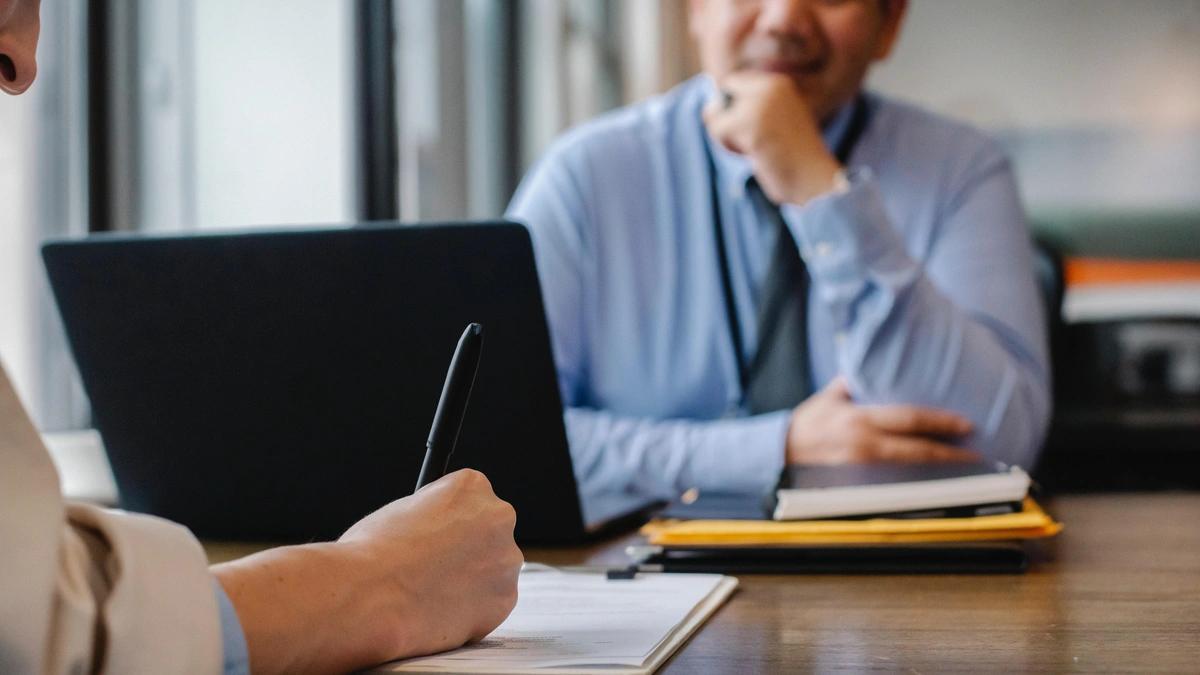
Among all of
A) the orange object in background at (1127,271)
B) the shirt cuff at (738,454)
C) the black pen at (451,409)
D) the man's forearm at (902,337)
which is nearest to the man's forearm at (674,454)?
the shirt cuff at (738,454)

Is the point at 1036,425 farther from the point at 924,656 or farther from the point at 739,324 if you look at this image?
the point at 924,656

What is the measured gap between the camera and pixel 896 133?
6.02 ft

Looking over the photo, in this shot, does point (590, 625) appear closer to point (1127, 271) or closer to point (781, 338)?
point (781, 338)

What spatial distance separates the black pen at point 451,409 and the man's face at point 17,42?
11.1 inches

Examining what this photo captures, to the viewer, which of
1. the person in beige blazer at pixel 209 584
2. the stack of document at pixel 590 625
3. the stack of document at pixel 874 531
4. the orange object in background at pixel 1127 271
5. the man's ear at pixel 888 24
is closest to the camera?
the person in beige blazer at pixel 209 584

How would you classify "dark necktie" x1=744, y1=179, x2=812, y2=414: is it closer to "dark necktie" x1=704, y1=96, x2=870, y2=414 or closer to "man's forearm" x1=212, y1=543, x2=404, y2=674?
"dark necktie" x1=704, y1=96, x2=870, y2=414

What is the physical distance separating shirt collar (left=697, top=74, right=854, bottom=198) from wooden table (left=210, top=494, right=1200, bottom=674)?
34.7 inches

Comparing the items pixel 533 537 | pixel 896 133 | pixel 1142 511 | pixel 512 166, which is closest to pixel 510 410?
pixel 533 537

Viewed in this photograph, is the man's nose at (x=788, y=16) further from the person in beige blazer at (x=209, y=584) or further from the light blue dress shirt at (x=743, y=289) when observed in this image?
the person in beige blazer at (x=209, y=584)

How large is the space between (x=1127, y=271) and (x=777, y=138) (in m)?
1.57

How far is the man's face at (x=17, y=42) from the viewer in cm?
47

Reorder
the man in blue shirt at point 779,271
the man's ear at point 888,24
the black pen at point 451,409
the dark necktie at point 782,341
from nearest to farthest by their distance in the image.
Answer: the black pen at point 451,409 < the man in blue shirt at point 779,271 < the dark necktie at point 782,341 < the man's ear at point 888,24

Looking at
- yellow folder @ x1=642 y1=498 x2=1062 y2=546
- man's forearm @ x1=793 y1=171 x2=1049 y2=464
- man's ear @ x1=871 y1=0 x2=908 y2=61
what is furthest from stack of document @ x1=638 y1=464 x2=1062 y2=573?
man's ear @ x1=871 y1=0 x2=908 y2=61

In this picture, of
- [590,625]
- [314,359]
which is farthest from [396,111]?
[590,625]
